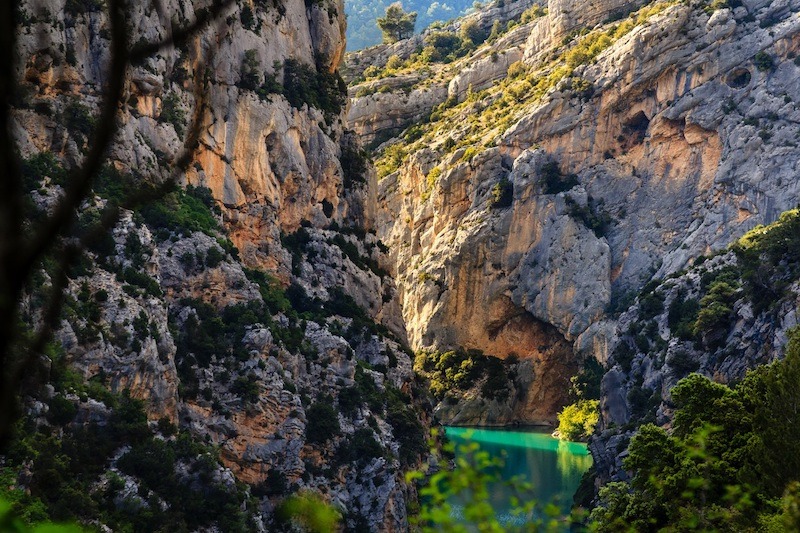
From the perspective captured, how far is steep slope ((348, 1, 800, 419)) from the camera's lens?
63.8 metres

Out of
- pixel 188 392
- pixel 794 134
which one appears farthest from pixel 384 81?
pixel 188 392

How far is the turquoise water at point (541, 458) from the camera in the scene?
1786 inches

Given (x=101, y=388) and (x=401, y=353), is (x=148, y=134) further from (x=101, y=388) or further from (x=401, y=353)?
(x=401, y=353)

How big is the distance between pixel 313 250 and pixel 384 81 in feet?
176

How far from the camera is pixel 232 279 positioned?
1344 inches

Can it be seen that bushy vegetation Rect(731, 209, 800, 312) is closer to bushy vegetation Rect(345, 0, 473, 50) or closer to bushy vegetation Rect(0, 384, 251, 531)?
bushy vegetation Rect(0, 384, 251, 531)

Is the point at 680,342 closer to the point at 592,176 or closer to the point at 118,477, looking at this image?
the point at 118,477

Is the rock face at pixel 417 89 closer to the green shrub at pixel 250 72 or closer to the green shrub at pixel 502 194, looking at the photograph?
the green shrub at pixel 502 194

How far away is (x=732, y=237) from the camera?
59.8m

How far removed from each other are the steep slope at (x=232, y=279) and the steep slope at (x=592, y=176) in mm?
28368

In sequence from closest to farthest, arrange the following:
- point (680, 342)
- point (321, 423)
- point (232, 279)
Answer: point (321, 423), point (232, 279), point (680, 342)

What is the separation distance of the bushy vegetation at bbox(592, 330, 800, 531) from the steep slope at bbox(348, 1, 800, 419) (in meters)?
37.2

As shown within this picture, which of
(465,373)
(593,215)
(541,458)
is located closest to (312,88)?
(541,458)

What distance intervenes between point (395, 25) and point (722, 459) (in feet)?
319
